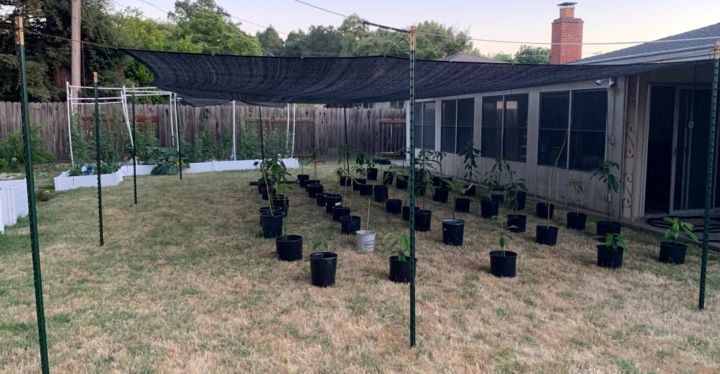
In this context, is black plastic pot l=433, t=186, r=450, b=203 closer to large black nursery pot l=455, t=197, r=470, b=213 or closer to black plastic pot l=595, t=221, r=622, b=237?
large black nursery pot l=455, t=197, r=470, b=213

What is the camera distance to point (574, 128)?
299 inches

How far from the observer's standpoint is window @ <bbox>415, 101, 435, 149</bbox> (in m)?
12.5

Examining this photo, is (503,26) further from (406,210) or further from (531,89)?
(406,210)

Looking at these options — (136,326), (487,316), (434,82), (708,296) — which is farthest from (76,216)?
(708,296)

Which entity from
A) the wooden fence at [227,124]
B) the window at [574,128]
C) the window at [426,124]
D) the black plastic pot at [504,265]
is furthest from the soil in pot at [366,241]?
the wooden fence at [227,124]

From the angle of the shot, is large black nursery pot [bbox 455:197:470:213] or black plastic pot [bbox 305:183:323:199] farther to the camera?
black plastic pot [bbox 305:183:323:199]

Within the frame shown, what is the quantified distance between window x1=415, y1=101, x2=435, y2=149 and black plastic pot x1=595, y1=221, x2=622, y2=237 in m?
6.85

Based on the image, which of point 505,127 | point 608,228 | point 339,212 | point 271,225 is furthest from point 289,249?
point 505,127

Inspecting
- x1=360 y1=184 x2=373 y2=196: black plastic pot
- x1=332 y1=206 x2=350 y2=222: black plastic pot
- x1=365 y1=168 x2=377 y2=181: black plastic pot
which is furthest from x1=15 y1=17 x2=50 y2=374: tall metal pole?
x1=365 y1=168 x2=377 y2=181: black plastic pot

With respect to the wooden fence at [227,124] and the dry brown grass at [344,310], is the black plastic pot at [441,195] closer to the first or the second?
the dry brown grass at [344,310]

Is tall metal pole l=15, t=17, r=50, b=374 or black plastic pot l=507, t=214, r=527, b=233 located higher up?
tall metal pole l=15, t=17, r=50, b=374

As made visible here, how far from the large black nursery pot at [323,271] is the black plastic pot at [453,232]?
1791 mm

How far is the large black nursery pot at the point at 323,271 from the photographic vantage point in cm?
416

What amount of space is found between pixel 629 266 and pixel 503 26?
Answer: 18181 millimetres
